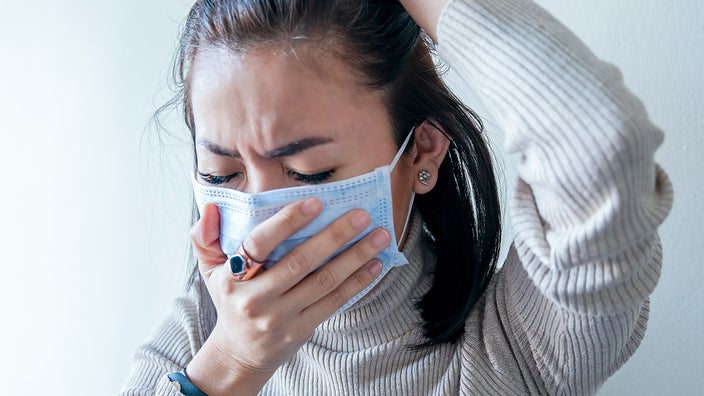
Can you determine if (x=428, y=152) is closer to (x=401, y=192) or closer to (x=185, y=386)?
A: (x=401, y=192)

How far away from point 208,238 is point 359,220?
0.22 m

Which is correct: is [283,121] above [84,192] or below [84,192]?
above

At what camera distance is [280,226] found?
0.99 m

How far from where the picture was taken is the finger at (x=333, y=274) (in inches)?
40.9

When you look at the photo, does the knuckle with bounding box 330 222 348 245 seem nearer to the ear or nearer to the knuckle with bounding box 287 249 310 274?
the knuckle with bounding box 287 249 310 274

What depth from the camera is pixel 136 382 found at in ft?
4.18

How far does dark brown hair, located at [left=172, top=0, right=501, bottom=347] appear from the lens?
1039mm

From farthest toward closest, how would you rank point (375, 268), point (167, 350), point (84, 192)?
point (84, 192) → point (167, 350) → point (375, 268)

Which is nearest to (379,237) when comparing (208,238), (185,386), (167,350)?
(208,238)

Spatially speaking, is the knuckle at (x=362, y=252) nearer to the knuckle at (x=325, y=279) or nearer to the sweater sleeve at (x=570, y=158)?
the knuckle at (x=325, y=279)

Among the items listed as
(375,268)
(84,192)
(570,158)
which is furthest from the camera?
(84,192)

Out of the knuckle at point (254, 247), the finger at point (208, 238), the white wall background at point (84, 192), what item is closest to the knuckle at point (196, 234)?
the finger at point (208, 238)

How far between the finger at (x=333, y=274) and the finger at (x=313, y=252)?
2 cm

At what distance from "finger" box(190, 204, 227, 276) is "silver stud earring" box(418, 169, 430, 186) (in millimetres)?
298
